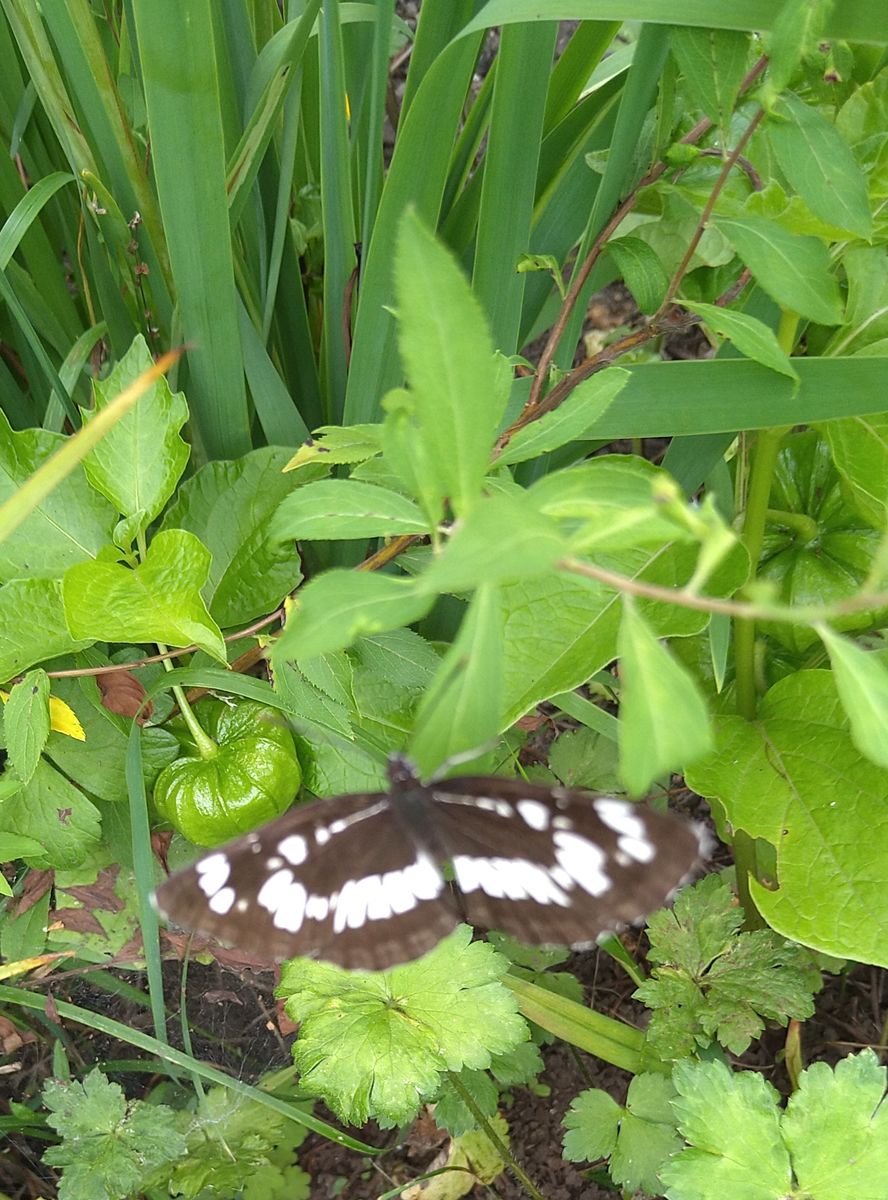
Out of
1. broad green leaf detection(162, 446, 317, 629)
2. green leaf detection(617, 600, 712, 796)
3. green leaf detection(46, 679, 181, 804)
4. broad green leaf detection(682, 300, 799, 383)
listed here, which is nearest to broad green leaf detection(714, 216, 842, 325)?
broad green leaf detection(682, 300, 799, 383)

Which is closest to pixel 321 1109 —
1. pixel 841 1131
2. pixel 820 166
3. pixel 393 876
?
pixel 841 1131

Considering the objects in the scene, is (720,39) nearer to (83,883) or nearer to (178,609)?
(178,609)

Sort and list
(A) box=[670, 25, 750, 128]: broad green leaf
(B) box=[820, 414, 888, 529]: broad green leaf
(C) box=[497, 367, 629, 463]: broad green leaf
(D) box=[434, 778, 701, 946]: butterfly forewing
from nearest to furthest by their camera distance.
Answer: (D) box=[434, 778, 701, 946]: butterfly forewing, (C) box=[497, 367, 629, 463]: broad green leaf, (A) box=[670, 25, 750, 128]: broad green leaf, (B) box=[820, 414, 888, 529]: broad green leaf

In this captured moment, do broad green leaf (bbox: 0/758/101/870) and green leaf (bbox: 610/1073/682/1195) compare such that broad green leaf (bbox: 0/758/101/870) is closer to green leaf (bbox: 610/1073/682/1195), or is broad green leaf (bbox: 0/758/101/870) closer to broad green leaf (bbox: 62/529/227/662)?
broad green leaf (bbox: 62/529/227/662)

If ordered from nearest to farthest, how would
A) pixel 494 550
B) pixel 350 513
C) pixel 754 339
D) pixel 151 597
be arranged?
pixel 494 550
pixel 350 513
pixel 754 339
pixel 151 597

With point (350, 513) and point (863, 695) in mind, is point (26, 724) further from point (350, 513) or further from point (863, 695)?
point (863, 695)

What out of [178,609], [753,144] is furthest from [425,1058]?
[753,144]
